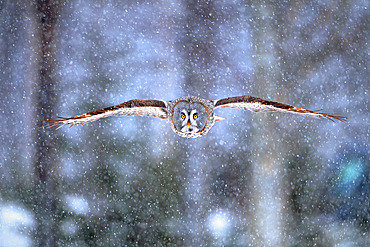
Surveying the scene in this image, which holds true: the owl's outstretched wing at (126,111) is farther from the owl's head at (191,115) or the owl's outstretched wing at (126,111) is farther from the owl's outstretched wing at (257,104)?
the owl's outstretched wing at (257,104)

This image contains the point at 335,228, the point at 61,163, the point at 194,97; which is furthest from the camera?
the point at 335,228

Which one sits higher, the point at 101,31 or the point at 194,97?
the point at 101,31

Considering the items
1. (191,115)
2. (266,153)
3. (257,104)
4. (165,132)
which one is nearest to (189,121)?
(191,115)

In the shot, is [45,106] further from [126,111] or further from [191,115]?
[191,115]

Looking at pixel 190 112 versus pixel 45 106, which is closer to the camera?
pixel 190 112

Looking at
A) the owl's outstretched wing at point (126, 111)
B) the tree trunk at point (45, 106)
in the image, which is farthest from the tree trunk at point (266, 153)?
the tree trunk at point (45, 106)

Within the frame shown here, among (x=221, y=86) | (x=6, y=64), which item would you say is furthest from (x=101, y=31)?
(x=221, y=86)

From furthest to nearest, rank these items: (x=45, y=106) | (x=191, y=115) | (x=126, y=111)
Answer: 1. (x=45, y=106)
2. (x=191, y=115)
3. (x=126, y=111)

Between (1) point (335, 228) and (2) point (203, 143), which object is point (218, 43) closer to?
(2) point (203, 143)
